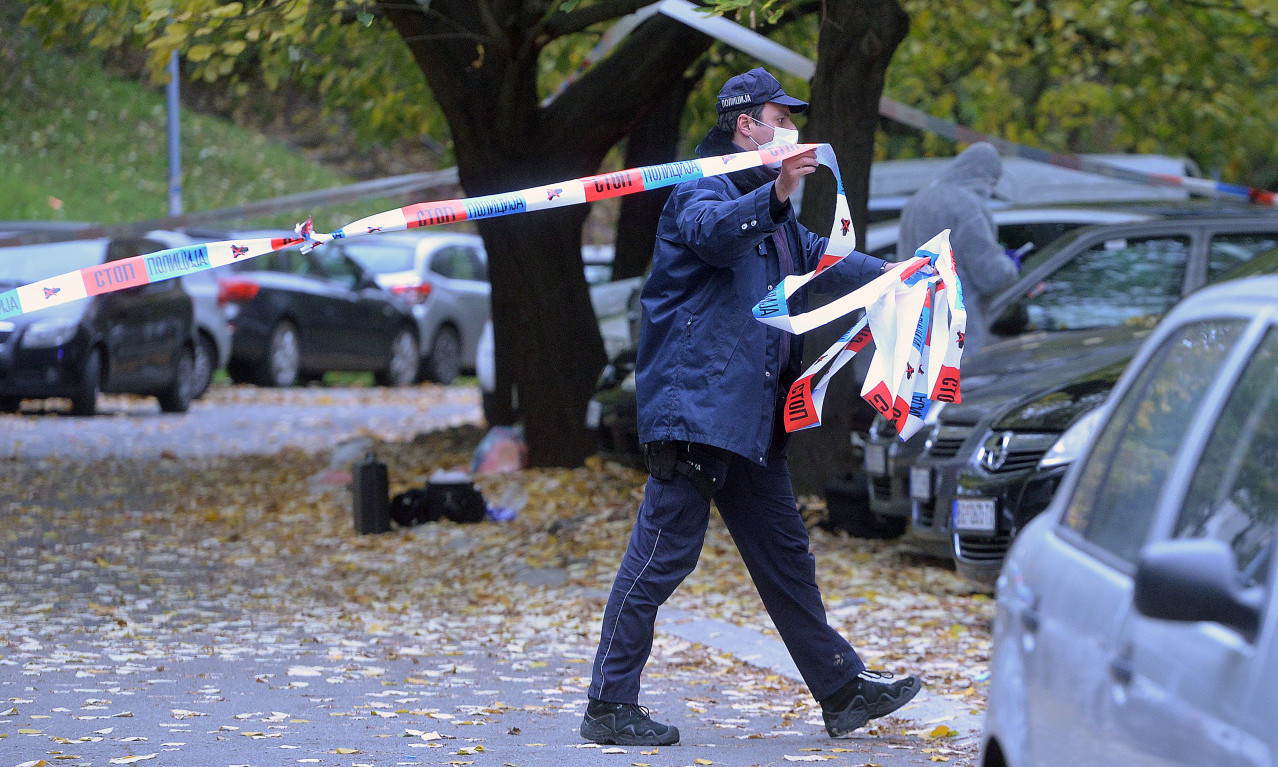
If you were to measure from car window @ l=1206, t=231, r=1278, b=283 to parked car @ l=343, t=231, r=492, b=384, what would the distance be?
14.4m

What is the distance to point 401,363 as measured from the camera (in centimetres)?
2325

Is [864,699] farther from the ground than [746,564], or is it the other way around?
[746,564]

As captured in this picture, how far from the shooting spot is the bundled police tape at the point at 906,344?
16.5ft

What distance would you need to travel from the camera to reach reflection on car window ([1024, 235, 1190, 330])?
30.8ft

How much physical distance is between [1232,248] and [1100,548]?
6.82 metres

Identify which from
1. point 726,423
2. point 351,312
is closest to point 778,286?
point 726,423

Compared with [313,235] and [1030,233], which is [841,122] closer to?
[1030,233]

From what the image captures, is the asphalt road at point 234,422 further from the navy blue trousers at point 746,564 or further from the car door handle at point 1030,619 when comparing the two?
the car door handle at point 1030,619

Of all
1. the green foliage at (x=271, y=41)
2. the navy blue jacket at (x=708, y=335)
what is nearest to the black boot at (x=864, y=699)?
→ the navy blue jacket at (x=708, y=335)

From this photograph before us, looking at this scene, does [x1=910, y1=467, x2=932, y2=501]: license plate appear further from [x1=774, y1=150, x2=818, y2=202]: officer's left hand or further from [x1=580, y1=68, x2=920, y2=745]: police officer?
[x1=774, y1=150, x2=818, y2=202]: officer's left hand

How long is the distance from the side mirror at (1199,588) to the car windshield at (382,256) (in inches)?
818

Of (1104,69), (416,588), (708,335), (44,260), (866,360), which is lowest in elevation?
(416,588)

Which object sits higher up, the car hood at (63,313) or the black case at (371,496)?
the car hood at (63,313)

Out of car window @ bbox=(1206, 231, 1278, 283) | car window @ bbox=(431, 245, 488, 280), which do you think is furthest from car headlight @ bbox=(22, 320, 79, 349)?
Result: car window @ bbox=(1206, 231, 1278, 283)
